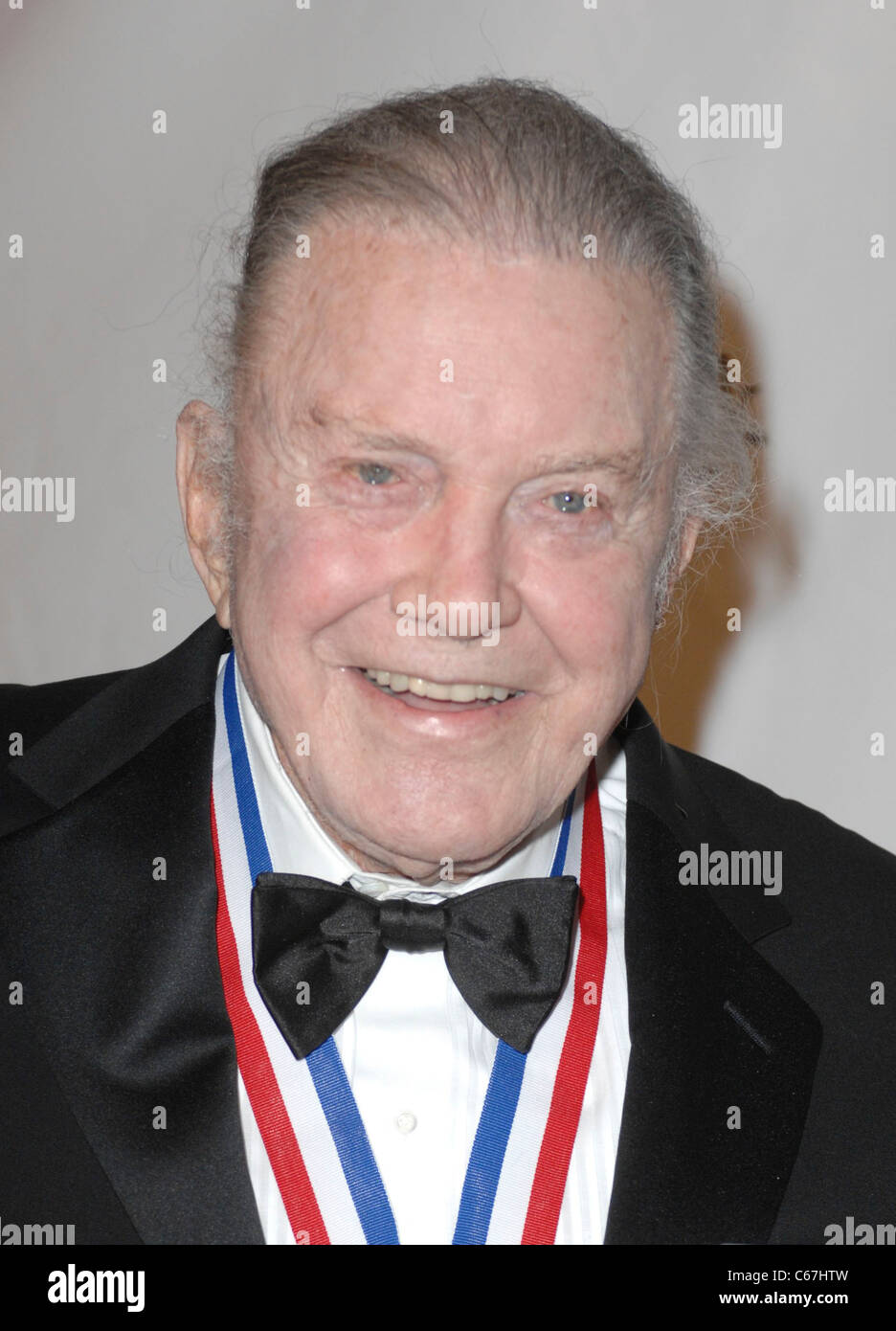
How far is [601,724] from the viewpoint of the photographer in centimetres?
152

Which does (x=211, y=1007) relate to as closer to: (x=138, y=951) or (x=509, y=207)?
(x=138, y=951)

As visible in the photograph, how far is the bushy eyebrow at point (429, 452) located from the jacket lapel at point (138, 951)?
0.41 metres

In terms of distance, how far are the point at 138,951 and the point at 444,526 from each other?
0.49 metres

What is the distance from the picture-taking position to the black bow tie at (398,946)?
1.49m

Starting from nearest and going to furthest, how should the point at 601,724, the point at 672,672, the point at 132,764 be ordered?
the point at 601,724, the point at 132,764, the point at 672,672

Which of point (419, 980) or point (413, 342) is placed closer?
point (413, 342)

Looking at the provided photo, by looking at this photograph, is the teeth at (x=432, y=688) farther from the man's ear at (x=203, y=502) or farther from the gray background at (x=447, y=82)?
the gray background at (x=447, y=82)

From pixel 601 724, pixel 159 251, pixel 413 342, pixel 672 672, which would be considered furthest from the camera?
pixel 159 251

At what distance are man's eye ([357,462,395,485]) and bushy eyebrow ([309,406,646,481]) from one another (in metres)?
0.02

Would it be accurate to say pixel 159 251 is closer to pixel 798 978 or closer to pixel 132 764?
pixel 132 764

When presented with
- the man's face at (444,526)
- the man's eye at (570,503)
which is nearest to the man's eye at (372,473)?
the man's face at (444,526)

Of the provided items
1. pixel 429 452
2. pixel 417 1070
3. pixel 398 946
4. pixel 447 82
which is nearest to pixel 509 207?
pixel 429 452
